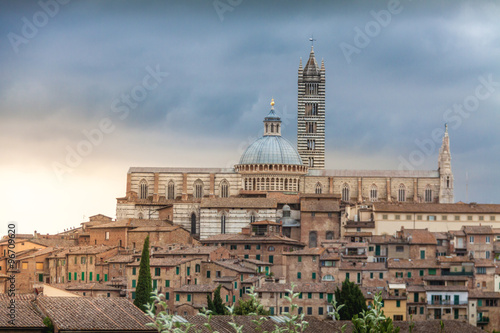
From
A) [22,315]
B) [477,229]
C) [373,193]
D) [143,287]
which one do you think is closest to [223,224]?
[373,193]

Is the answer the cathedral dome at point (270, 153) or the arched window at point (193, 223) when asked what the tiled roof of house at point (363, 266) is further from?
the cathedral dome at point (270, 153)

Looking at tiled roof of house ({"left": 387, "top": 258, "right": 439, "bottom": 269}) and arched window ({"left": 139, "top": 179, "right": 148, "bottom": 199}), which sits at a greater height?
arched window ({"left": 139, "top": 179, "right": 148, "bottom": 199})

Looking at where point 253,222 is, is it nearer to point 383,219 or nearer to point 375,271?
point 383,219

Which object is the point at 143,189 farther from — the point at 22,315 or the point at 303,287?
the point at 22,315

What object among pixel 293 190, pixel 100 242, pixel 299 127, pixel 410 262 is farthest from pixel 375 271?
pixel 299 127

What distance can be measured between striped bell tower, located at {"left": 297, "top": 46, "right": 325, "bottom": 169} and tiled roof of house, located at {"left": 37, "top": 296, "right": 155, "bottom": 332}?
6706 centimetres

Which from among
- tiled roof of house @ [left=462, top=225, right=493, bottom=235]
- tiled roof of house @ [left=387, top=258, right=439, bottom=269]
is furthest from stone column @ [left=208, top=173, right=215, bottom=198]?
tiled roof of house @ [left=387, top=258, right=439, bottom=269]

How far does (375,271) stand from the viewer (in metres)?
60.3

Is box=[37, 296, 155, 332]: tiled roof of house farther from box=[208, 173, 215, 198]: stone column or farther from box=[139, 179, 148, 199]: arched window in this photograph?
box=[139, 179, 148, 199]: arched window

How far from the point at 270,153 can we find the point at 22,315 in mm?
58482

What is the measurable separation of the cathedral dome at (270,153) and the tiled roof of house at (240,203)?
8639 mm

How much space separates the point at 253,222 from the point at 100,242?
9077 mm

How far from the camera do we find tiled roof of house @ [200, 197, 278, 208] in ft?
247

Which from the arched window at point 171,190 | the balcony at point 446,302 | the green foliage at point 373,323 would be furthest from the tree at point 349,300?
the arched window at point 171,190
